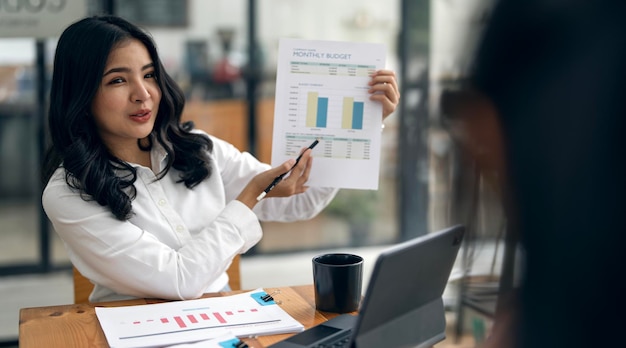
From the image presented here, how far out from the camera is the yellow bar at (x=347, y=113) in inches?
63.8

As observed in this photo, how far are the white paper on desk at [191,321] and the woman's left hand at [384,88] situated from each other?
532 mm

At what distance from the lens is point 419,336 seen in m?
0.97

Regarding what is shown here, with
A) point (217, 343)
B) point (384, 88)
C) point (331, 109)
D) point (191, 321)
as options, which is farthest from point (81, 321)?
point (384, 88)

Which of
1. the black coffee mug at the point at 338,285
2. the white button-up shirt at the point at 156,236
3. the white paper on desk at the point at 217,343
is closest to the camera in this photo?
the white paper on desk at the point at 217,343

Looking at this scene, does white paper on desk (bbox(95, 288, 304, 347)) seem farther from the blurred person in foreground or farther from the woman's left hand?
the blurred person in foreground

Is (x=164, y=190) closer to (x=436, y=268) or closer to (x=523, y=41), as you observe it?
(x=436, y=268)

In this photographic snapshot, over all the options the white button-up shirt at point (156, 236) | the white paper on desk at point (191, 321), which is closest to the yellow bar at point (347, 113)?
the white button-up shirt at point (156, 236)

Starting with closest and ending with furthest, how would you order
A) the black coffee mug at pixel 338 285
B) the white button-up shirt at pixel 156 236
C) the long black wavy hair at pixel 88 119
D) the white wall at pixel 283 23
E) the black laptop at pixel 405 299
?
the black laptop at pixel 405 299, the black coffee mug at pixel 338 285, the white button-up shirt at pixel 156 236, the long black wavy hair at pixel 88 119, the white wall at pixel 283 23

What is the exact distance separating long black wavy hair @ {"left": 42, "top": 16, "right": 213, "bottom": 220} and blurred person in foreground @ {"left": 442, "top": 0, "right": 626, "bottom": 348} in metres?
1.41

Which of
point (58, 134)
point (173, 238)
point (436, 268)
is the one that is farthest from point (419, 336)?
point (58, 134)

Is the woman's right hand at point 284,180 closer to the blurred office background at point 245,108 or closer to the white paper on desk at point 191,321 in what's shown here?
the white paper on desk at point 191,321

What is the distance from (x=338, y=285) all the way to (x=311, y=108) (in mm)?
458

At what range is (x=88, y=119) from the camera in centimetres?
179

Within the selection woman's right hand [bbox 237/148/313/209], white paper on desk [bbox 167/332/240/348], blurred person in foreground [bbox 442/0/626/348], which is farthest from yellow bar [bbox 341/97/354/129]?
blurred person in foreground [bbox 442/0/626/348]
